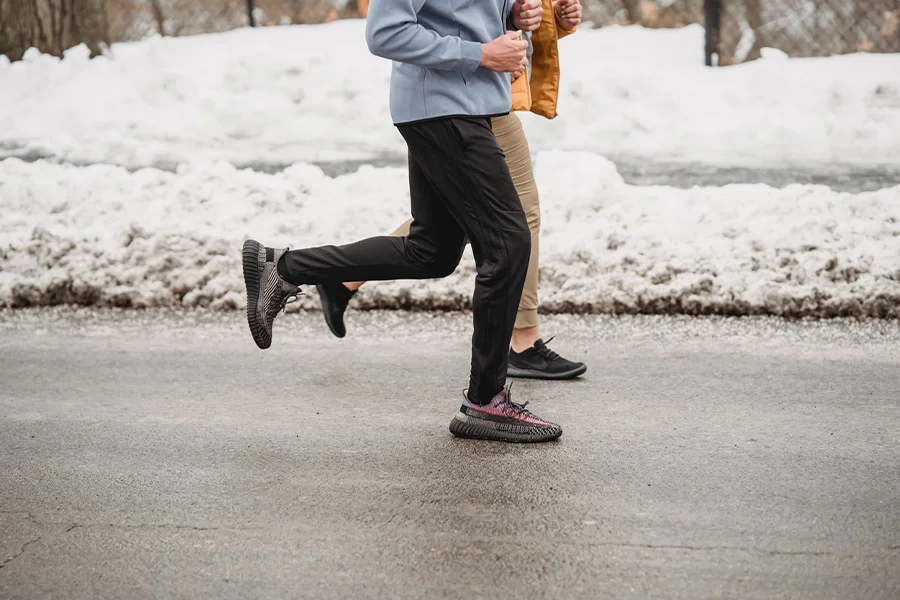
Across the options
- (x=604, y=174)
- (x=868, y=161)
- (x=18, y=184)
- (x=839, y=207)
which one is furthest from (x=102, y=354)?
(x=868, y=161)

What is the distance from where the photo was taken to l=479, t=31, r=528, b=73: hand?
11.6 ft

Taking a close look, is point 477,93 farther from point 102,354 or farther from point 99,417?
point 102,354

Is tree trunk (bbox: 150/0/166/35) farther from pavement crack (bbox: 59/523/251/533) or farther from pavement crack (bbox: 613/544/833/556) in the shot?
pavement crack (bbox: 613/544/833/556)

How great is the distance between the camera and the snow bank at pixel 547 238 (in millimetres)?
5691

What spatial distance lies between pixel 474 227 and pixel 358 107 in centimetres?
569

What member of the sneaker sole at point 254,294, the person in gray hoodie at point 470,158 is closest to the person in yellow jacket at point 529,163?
the person in gray hoodie at point 470,158

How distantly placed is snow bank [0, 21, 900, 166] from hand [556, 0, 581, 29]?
4142mm

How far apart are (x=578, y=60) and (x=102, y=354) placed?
607cm

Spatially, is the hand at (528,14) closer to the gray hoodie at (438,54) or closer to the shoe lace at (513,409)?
the gray hoodie at (438,54)

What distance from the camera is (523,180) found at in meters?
4.45

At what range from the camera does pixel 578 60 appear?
391 inches

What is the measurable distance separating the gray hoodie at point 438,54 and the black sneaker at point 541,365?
1.31 meters

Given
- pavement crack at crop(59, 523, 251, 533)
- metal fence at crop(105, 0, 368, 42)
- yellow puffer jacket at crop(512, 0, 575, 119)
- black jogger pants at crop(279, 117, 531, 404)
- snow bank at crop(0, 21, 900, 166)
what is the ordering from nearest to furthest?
pavement crack at crop(59, 523, 251, 533)
black jogger pants at crop(279, 117, 531, 404)
yellow puffer jacket at crop(512, 0, 575, 119)
snow bank at crop(0, 21, 900, 166)
metal fence at crop(105, 0, 368, 42)

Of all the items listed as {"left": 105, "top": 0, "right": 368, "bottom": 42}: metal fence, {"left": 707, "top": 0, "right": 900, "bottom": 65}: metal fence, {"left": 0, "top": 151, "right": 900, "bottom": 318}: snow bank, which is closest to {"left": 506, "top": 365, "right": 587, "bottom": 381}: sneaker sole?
{"left": 0, "top": 151, "right": 900, "bottom": 318}: snow bank
